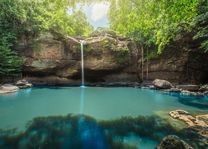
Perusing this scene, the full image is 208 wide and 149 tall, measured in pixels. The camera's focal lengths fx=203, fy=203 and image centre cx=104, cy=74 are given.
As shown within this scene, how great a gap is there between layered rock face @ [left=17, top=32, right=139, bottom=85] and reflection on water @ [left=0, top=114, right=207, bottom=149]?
12.4 metres

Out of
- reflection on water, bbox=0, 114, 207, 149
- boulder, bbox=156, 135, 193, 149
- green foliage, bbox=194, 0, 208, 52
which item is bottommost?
reflection on water, bbox=0, 114, 207, 149

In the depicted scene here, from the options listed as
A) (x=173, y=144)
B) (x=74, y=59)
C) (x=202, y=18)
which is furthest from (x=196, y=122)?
(x=74, y=59)

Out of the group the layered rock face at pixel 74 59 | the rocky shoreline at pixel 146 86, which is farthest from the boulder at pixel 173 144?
the layered rock face at pixel 74 59

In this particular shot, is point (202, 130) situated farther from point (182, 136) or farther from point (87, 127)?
point (87, 127)

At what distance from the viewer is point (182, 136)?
19.7 ft

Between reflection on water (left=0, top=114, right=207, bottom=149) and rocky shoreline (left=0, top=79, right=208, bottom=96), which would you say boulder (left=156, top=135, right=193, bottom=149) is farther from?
rocky shoreline (left=0, top=79, right=208, bottom=96)

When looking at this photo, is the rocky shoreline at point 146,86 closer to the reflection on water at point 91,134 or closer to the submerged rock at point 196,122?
the submerged rock at point 196,122

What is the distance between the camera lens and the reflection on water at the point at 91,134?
17.2ft

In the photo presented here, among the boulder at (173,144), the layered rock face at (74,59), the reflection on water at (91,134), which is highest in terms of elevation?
the layered rock face at (74,59)

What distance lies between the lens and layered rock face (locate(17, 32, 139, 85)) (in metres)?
19.4

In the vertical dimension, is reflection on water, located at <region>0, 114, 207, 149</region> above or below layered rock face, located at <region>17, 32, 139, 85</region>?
below

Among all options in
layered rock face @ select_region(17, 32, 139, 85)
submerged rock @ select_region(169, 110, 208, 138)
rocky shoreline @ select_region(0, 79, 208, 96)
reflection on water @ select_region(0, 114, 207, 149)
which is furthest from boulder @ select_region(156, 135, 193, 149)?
layered rock face @ select_region(17, 32, 139, 85)

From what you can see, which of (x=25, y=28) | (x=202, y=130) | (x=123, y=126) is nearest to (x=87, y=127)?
(x=123, y=126)

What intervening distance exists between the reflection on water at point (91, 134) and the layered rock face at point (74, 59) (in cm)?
1244
